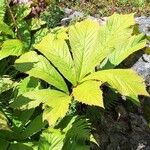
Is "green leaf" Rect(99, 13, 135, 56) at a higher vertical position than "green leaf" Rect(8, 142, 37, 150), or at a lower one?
higher

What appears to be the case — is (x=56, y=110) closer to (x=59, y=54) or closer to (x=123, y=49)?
(x=59, y=54)

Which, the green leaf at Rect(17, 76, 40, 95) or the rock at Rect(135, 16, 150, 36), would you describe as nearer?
the green leaf at Rect(17, 76, 40, 95)

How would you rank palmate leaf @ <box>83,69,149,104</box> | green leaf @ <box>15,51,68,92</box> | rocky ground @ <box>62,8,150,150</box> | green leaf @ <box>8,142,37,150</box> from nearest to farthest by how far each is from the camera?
palmate leaf @ <box>83,69,149,104</box>, green leaf @ <box>8,142,37,150</box>, green leaf @ <box>15,51,68,92</box>, rocky ground @ <box>62,8,150,150</box>

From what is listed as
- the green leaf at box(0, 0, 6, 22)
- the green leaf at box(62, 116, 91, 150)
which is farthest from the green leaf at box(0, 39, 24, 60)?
the green leaf at box(62, 116, 91, 150)

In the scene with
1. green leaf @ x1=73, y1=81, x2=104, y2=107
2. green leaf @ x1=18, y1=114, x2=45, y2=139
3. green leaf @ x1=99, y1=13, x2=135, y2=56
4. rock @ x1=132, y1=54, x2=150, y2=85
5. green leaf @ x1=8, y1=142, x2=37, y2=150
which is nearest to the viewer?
green leaf @ x1=73, y1=81, x2=104, y2=107

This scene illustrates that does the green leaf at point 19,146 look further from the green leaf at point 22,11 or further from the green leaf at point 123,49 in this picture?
the green leaf at point 22,11

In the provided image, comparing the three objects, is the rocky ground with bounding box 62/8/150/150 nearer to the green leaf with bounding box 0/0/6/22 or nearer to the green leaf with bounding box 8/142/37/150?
the green leaf with bounding box 8/142/37/150

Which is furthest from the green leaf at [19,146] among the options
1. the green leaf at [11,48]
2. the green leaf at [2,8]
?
the green leaf at [2,8]
